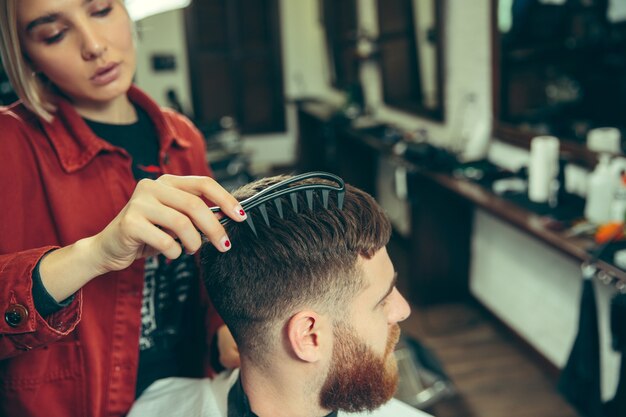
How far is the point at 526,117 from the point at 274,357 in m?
2.30

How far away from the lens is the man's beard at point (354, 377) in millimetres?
1054

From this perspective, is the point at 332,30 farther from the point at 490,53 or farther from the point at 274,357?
the point at 274,357

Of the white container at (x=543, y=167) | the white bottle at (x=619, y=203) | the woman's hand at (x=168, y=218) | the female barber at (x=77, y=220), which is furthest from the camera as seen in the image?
the white container at (x=543, y=167)

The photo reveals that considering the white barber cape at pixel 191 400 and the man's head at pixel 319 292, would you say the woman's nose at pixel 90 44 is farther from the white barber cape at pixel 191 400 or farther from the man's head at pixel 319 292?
the white barber cape at pixel 191 400

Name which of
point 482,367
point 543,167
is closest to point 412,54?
point 543,167

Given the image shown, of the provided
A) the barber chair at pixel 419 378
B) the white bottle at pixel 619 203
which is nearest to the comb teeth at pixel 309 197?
the white bottle at pixel 619 203

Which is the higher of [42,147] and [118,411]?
[42,147]

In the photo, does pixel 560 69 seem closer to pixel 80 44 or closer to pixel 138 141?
pixel 138 141

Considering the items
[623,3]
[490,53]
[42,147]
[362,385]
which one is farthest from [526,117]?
[42,147]

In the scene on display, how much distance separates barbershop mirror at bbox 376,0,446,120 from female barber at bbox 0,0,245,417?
8.86 feet

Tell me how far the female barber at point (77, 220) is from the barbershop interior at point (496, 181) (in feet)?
0.88

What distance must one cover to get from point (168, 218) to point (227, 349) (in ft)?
1.88

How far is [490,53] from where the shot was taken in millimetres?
3127

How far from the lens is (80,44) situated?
1.07 meters
